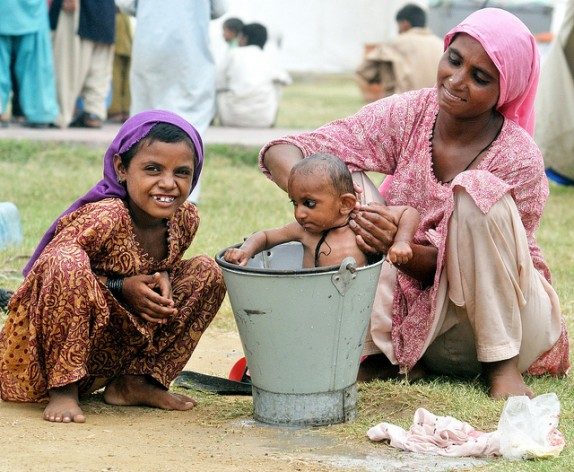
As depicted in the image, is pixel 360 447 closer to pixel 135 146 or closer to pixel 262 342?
pixel 262 342

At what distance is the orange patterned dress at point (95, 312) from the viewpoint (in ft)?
11.7

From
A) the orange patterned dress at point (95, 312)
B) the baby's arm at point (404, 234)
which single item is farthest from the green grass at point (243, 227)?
the baby's arm at point (404, 234)

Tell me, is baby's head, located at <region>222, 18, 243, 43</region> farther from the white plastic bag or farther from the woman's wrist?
the white plastic bag

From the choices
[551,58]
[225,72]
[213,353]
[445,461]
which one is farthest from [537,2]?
[445,461]

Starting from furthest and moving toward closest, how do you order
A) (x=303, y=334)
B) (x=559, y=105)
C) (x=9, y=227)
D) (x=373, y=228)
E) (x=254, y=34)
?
(x=254, y=34) → (x=559, y=105) → (x=9, y=227) → (x=373, y=228) → (x=303, y=334)

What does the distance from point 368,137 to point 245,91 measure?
8241 millimetres

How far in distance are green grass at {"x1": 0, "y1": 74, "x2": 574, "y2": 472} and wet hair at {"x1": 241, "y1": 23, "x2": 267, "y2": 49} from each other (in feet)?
3.29

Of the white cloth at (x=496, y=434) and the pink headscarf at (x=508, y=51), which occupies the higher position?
the pink headscarf at (x=508, y=51)

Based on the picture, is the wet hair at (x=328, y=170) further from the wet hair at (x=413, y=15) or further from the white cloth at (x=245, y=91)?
the wet hair at (x=413, y=15)

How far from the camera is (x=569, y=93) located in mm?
9305

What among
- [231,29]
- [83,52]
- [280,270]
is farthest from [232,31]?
[280,270]

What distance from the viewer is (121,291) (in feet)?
12.2

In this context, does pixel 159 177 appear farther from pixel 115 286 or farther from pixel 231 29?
pixel 231 29

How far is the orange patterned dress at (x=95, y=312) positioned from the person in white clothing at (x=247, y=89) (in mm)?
8567
